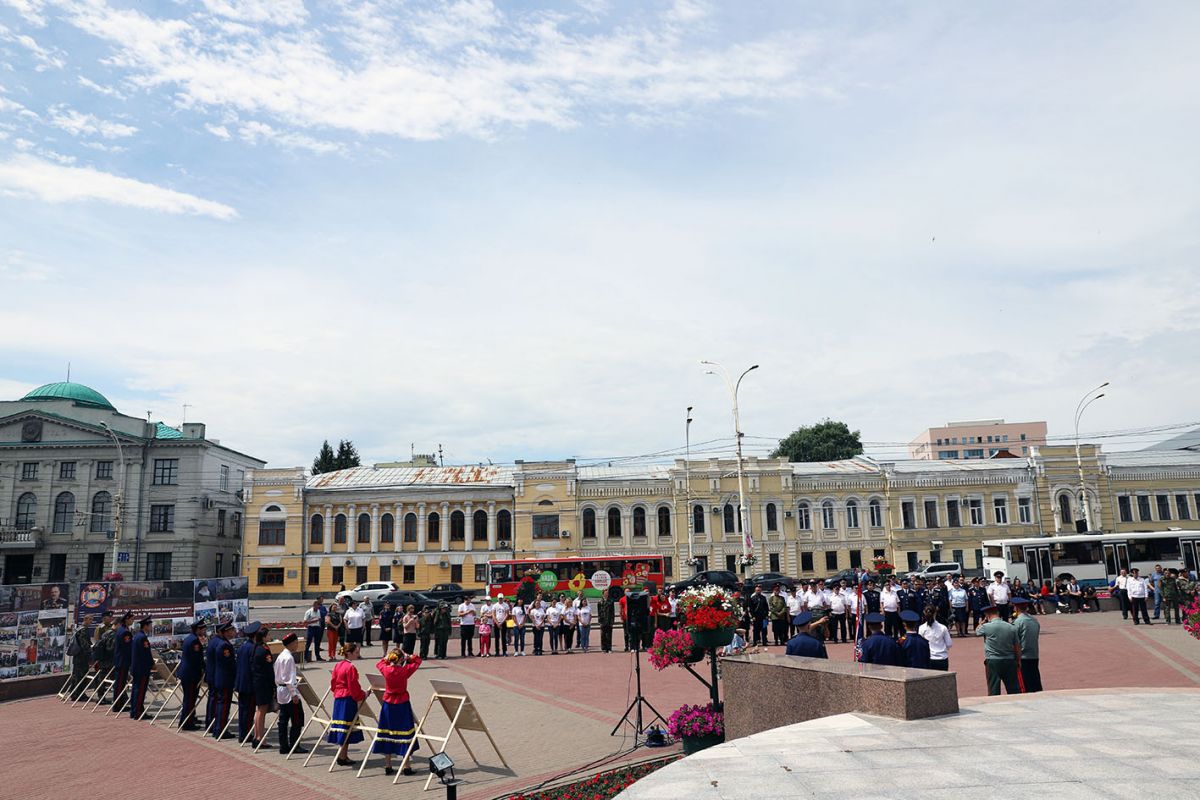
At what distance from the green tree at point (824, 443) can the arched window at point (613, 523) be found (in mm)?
30661

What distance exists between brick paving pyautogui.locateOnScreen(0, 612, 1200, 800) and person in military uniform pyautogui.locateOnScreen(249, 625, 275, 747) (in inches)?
15.7

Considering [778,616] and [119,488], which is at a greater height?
[119,488]

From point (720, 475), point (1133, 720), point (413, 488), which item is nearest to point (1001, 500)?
point (720, 475)

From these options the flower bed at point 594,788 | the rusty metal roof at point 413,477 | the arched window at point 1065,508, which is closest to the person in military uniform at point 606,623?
the flower bed at point 594,788

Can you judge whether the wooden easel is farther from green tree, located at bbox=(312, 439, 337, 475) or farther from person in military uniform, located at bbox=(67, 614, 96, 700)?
green tree, located at bbox=(312, 439, 337, 475)

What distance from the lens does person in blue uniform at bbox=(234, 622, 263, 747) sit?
12.7 meters

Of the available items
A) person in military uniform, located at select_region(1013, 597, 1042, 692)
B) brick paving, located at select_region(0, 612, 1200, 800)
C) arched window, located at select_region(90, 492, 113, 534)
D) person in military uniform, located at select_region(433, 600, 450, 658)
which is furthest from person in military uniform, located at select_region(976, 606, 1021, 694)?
arched window, located at select_region(90, 492, 113, 534)

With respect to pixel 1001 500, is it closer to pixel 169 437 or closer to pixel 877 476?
pixel 877 476

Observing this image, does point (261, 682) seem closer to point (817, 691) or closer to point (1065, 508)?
point (817, 691)

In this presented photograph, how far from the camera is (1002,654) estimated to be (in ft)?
38.7

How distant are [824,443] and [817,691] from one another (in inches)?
2927

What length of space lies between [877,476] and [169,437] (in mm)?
47680

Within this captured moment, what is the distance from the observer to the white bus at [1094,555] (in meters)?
35.3

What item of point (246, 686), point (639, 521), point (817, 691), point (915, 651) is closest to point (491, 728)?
point (246, 686)
